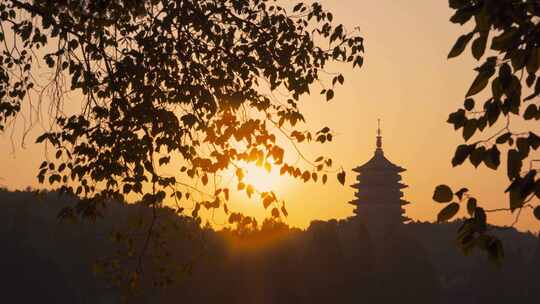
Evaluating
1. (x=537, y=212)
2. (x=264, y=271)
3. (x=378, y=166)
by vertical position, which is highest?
(x=378, y=166)

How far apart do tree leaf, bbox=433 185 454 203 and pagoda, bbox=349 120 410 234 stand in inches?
3372

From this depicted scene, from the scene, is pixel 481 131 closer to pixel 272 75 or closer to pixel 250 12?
pixel 272 75

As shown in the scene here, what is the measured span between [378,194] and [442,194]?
8787 centimetres

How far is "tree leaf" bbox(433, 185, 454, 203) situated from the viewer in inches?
167

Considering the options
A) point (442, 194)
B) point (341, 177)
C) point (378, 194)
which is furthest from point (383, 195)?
point (442, 194)

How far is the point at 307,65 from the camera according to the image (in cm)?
989

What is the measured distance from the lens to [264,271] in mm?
59875

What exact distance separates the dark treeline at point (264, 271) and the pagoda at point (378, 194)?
732cm

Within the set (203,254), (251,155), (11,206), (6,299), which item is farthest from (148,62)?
(11,206)

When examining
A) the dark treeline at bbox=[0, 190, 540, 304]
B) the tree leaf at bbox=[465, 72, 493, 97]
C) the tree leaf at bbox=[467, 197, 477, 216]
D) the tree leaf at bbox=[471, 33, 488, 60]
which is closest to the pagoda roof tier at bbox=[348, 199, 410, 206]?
the dark treeline at bbox=[0, 190, 540, 304]

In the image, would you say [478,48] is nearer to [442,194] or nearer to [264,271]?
[442,194]

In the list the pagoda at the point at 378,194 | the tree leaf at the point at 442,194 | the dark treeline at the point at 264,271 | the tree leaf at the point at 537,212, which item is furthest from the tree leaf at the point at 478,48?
the pagoda at the point at 378,194

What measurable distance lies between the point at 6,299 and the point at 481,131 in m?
65.3

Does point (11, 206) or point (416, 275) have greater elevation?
point (11, 206)
